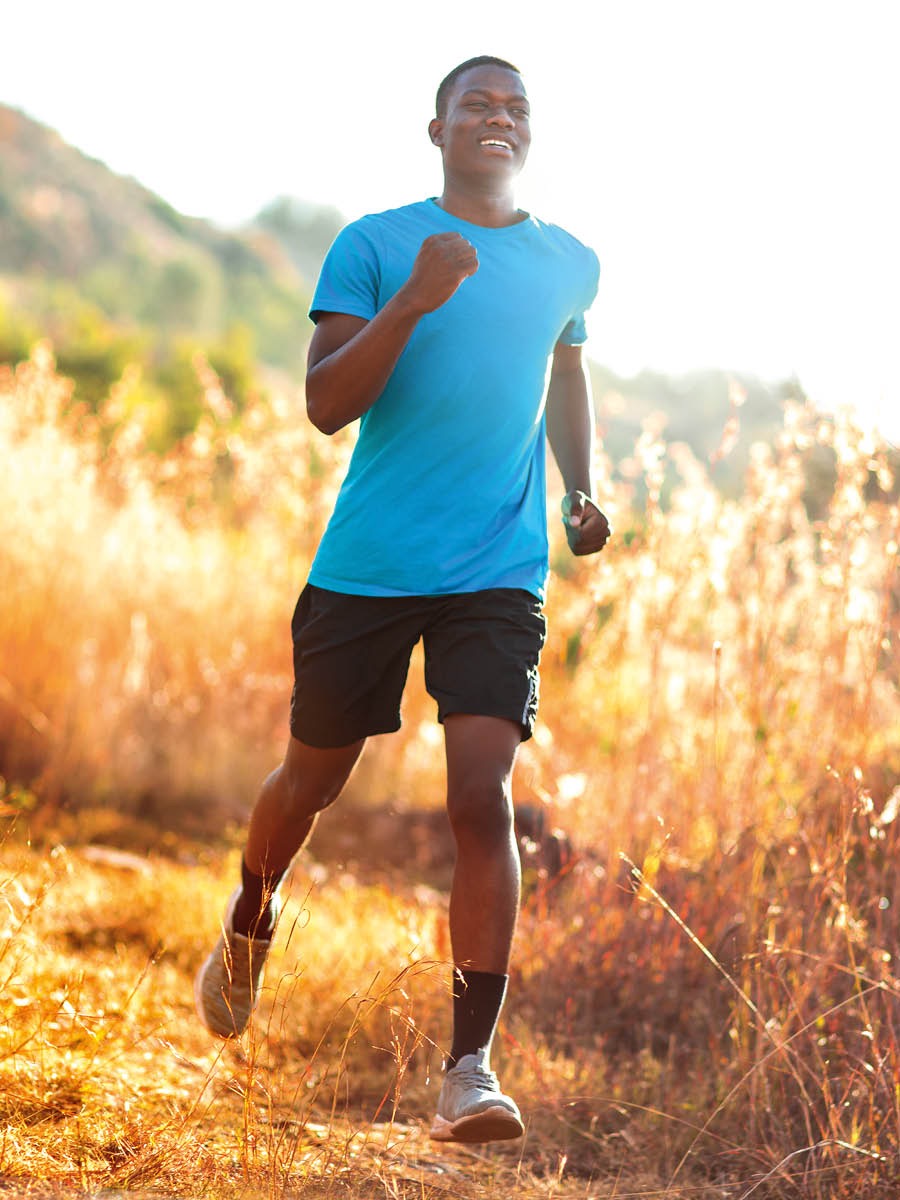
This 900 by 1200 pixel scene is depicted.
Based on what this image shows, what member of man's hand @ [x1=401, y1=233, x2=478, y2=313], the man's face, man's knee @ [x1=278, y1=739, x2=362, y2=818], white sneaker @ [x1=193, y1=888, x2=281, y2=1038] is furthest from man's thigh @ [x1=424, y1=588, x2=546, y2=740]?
the man's face

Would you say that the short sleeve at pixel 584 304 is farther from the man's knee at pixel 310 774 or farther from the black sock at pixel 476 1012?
the black sock at pixel 476 1012

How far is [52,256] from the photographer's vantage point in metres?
54.7

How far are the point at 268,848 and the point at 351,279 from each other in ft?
4.12

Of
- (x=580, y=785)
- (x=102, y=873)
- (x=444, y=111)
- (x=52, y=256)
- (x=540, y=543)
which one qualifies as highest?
(x=52, y=256)

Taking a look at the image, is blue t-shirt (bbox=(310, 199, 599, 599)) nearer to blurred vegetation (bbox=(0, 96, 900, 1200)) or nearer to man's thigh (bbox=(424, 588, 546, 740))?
man's thigh (bbox=(424, 588, 546, 740))

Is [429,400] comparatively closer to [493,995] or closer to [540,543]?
[540,543]

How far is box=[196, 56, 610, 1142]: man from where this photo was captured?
108 inches

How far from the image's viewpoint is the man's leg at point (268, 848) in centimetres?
308

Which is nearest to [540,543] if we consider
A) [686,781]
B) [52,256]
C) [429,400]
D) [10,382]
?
[429,400]

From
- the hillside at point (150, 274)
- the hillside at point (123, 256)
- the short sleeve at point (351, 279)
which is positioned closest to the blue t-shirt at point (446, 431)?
the short sleeve at point (351, 279)

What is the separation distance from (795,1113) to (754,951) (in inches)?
14.7

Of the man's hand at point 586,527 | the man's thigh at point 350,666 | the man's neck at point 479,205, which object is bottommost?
the man's thigh at point 350,666

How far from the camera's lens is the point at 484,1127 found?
246 cm

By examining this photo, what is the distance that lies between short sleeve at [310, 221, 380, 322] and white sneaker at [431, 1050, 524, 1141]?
151 centimetres
